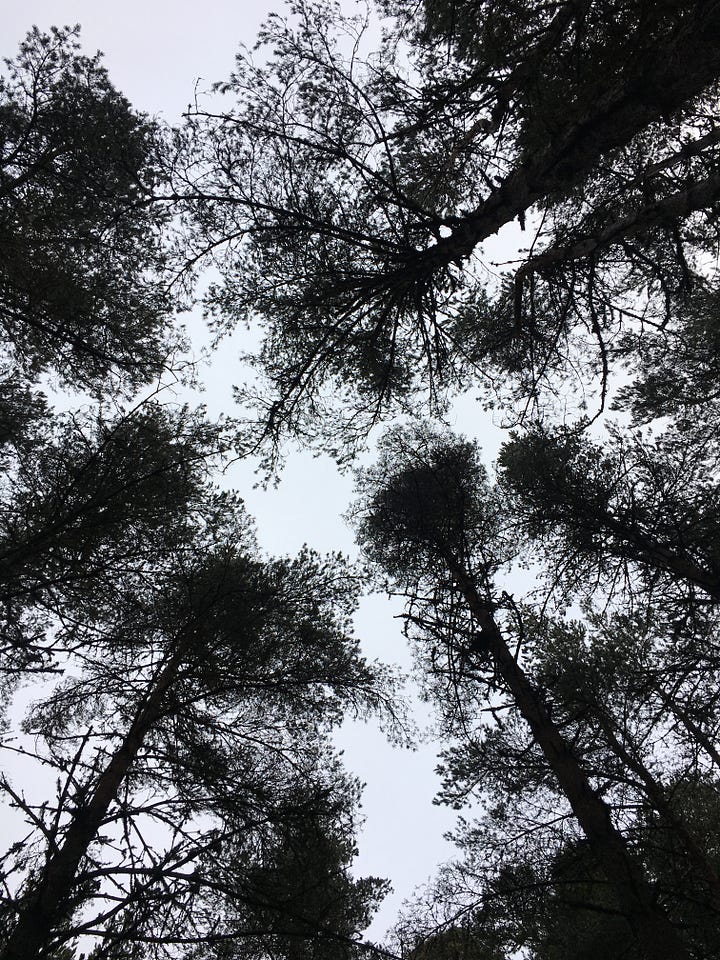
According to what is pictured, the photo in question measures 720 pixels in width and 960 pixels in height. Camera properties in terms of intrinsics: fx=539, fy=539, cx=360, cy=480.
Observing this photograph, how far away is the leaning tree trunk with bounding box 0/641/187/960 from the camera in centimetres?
238

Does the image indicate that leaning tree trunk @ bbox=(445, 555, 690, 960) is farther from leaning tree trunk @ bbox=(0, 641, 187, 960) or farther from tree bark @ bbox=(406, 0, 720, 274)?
tree bark @ bbox=(406, 0, 720, 274)

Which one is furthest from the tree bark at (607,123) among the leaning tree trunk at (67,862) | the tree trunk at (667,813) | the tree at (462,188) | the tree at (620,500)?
the leaning tree trunk at (67,862)

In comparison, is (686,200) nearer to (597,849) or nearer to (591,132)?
(591,132)

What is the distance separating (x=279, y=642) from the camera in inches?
276

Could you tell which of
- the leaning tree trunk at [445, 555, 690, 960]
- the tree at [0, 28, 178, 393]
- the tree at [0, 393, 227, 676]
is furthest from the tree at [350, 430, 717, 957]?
the tree at [0, 28, 178, 393]

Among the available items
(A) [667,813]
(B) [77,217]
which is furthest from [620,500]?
(B) [77,217]

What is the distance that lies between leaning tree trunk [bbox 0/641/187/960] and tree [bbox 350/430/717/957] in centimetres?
181

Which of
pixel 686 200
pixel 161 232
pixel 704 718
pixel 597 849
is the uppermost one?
pixel 161 232

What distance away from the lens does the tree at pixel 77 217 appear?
16.1 feet

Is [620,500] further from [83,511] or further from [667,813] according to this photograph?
[83,511]

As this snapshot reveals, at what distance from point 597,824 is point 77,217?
7394 millimetres

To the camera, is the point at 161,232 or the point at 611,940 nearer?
the point at 161,232

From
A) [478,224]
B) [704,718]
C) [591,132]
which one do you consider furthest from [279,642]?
[591,132]

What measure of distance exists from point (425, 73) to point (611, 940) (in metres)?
11.5
